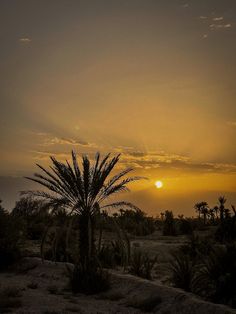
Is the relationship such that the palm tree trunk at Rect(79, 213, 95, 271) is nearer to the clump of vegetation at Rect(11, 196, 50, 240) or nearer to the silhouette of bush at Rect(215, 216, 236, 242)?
the clump of vegetation at Rect(11, 196, 50, 240)

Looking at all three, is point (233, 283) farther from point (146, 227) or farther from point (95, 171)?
point (146, 227)

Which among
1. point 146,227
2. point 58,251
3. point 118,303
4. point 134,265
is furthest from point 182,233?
point 118,303

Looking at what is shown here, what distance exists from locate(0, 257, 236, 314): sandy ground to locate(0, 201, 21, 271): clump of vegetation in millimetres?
3705

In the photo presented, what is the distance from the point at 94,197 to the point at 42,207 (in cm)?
212

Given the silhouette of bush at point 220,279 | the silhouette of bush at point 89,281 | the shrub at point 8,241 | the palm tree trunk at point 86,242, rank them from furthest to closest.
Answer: the shrub at point 8,241 → the palm tree trunk at point 86,242 → the silhouette of bush at point 89,281 → the silhouette of bush at point 220,279

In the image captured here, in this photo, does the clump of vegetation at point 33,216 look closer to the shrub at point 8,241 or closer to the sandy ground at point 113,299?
the shrub at point 8,241

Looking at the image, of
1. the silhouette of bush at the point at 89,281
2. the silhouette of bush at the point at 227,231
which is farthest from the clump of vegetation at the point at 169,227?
the silhouette of bush at the point at 89,281

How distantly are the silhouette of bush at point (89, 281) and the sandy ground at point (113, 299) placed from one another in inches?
11.8

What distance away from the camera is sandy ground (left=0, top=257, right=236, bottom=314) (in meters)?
11.3

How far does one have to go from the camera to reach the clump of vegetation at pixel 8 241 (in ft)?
68.8

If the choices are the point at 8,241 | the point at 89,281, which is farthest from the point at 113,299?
the point at 8,241

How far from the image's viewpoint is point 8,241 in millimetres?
21297

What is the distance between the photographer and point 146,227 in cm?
4881

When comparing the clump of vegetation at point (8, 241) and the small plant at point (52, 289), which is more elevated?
the clump of vegetation at point (8, 241)
